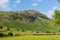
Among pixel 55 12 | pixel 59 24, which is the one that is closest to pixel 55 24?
pixel 59 24

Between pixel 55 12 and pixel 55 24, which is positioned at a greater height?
pixel 55 12

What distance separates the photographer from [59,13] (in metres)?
81.5

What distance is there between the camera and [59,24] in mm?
88812

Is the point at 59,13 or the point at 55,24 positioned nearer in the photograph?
the point at 59,13

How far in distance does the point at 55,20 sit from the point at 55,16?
280cm

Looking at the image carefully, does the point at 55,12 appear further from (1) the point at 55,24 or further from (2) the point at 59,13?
(1) the point at 55,24

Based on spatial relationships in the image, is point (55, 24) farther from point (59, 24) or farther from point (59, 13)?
point (59, 13)

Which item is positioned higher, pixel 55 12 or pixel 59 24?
pixel 55 12

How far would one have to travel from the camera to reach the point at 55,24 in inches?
3479

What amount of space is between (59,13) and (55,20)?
432 centimetres

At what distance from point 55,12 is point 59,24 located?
876 centimetres

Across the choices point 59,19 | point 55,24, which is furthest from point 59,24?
point 59,19

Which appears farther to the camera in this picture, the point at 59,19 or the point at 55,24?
the point at 55,24

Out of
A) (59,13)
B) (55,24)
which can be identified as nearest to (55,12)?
(59,13)
